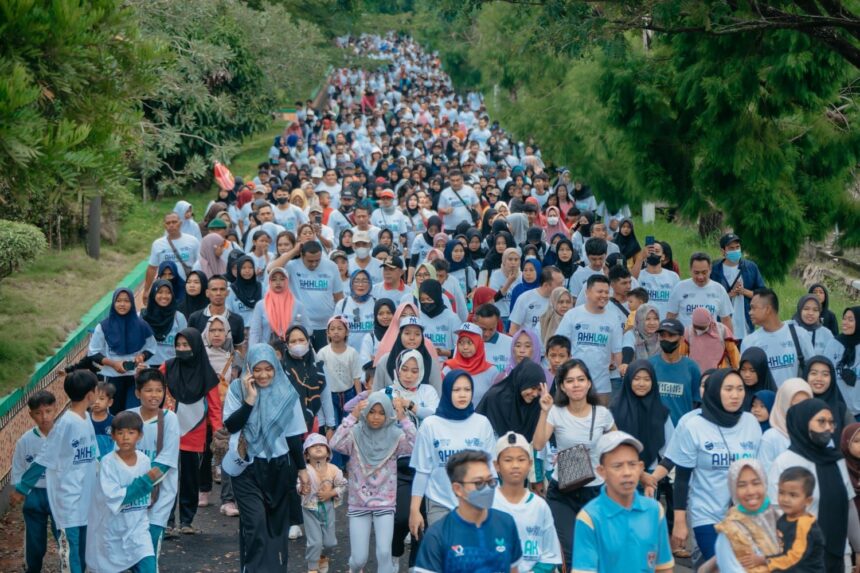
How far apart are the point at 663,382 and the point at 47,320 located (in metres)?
9.36

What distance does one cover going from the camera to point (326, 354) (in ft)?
38.1

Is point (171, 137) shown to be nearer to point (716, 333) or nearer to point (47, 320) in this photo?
point (47, 320)

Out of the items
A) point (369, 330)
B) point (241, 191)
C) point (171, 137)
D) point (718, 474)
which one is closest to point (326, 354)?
point (369, 330)

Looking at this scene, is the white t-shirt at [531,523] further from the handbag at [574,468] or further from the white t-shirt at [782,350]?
the white t-shirt at [782,350]

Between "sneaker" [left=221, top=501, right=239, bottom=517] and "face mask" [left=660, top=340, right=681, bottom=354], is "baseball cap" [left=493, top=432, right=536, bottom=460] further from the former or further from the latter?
"sneaker" [left=221, top=501, right=239, bottom=517]

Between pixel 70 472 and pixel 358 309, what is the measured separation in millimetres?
4058

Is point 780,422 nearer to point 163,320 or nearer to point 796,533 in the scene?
point 796,533

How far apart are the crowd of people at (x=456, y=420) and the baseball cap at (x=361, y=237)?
0.19 meters

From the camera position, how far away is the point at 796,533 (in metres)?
6.79

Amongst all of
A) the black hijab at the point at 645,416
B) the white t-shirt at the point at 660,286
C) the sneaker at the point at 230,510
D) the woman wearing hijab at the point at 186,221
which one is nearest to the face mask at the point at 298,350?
the sneaker at the point at 230,510

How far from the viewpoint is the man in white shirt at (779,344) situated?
37.4 ft

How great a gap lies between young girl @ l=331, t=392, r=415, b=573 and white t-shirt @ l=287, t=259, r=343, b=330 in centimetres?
453

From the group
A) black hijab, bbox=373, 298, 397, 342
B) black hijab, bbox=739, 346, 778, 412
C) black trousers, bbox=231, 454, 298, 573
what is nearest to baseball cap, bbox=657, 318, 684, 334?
black hijab, bbox=739, 346, 778, 412

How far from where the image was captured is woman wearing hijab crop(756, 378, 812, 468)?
846cm
